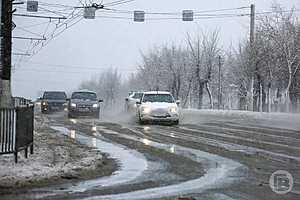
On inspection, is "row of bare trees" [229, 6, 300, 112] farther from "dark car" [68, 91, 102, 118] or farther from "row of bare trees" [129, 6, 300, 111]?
"dark car" [68, 91, 102, 118]

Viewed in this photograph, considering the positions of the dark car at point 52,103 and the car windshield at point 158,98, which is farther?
the dark car at point 52,103

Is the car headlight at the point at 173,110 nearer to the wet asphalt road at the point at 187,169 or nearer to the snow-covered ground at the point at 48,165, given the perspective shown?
the wet asphalt road at the point at 187,169

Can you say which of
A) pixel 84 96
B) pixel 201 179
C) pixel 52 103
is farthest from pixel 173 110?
pixel 201 179

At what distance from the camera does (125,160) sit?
12875 millimetres

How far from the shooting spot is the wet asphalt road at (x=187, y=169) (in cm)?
879

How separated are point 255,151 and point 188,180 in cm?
534

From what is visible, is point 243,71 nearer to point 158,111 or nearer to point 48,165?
point 158,111

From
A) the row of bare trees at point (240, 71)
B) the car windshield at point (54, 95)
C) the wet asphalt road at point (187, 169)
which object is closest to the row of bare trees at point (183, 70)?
the row of bare trees at point (240, 71)

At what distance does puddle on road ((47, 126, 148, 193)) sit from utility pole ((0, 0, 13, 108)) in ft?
8.98

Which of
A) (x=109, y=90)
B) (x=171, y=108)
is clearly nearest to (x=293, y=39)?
(x=171, y=108)

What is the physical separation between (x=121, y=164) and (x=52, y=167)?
1.81 meters

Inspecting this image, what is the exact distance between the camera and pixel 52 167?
10891 millimetres

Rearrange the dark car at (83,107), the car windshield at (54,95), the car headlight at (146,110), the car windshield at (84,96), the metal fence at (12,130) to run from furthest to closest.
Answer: the car windshield at (54,95), the car windshield at (84,96), the dark car at (83,107), the car headlight at (146,110), the metal fence at (12,130)

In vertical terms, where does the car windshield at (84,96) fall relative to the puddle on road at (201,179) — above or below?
above
